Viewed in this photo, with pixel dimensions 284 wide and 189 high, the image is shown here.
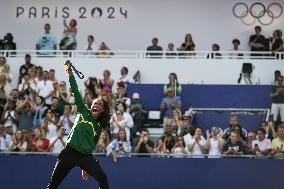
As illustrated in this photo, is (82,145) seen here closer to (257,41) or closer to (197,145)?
(197,145)

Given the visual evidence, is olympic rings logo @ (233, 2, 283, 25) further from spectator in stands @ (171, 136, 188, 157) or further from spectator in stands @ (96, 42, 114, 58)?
spectator in stands @ (171, 136, 188, 157)

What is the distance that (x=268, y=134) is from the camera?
18.2m

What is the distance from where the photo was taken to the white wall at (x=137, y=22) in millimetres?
24391

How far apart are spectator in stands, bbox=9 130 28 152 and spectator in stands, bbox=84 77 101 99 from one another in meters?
2.55

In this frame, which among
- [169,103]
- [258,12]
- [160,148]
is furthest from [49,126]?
[258,12]

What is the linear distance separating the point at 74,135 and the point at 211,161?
19.2 feet

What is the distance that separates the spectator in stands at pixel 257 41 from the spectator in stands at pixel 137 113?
4.29 metres

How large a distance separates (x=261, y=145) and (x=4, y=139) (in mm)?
5315

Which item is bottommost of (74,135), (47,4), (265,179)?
(265,179)

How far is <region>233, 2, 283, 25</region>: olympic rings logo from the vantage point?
24.2 meters

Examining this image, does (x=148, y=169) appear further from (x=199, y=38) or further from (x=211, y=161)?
(x=199, y=38)

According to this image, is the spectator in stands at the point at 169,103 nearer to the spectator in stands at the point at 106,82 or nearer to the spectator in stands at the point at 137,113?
the spectator in stands at the point at 137,113

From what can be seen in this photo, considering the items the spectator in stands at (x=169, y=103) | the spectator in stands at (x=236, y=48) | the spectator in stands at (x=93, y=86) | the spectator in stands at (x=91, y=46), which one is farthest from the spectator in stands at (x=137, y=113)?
the spectator in stands at (x=236, y=48)

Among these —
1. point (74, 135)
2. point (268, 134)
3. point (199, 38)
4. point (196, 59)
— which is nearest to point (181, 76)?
point (196, 59)
